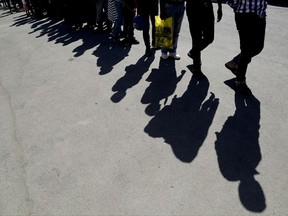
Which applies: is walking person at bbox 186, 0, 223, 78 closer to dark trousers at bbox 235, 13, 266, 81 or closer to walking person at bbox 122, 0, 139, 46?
dark trousers at bbox 235, 13, 266, 81

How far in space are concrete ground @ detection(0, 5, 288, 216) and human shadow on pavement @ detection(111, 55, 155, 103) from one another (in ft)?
0.06

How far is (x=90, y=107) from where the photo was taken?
4.79 m

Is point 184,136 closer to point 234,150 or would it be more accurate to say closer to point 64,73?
point 234,150

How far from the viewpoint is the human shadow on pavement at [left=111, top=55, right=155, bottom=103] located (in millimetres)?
5096

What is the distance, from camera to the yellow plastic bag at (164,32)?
220 inches

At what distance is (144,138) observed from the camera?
3.92 metres

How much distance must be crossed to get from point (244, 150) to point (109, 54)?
4.31 m

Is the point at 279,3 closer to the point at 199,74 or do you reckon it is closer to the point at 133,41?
the point at 133,41

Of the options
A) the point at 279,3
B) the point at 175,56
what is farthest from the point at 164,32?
the point at 279,3

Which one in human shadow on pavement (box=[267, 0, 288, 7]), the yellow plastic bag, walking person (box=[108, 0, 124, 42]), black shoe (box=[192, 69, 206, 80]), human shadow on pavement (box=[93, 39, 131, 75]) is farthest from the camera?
human shadow on pavement (box=[267, 0, 288, 7])

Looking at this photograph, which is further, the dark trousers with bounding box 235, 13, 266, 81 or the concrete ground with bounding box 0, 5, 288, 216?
the dark trousers with bounding box 235, 13, 266, 81

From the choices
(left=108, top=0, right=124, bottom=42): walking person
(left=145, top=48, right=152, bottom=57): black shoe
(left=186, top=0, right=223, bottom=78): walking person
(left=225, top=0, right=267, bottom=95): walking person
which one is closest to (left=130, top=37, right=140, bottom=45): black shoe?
(left=108, top=0, right=124, bottom=42): walking person

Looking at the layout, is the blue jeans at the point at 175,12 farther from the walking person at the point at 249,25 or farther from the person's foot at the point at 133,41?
the person's foot at the point at 133,41

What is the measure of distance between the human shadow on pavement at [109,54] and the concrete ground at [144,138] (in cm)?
6
